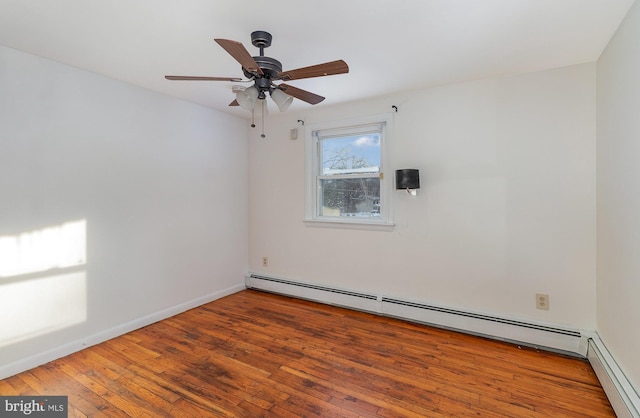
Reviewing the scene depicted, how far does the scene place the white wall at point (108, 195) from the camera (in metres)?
2.37

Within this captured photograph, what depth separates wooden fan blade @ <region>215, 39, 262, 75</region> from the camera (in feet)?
4.84

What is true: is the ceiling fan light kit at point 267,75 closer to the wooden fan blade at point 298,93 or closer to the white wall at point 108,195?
the wooden fan blade at point 298,93

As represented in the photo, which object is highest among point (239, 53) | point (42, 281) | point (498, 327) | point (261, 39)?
point (261, 39)

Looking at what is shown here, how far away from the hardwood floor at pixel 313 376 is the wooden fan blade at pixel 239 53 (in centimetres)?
205

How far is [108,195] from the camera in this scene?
9.50 ft

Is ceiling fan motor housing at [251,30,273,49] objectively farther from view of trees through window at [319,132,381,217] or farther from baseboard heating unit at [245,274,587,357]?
baseboard heating unit at [245,274,587,357]

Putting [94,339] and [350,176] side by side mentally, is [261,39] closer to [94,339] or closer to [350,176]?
[350,176]

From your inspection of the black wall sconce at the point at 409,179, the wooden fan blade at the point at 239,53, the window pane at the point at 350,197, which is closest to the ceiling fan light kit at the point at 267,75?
the wooden fan blade at the point at 239,53

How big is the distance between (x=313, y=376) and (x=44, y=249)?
2.34 meters

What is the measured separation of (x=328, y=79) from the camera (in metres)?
2.85

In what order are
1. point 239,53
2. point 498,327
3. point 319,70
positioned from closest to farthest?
point 239,53 → point 319,70 → point 498,327

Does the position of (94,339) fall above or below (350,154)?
below

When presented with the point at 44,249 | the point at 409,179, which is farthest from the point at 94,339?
the point at 409,179

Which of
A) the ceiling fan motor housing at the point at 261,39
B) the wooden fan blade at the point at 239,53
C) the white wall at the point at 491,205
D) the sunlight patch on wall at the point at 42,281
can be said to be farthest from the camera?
the white wall at the point at 491,205
